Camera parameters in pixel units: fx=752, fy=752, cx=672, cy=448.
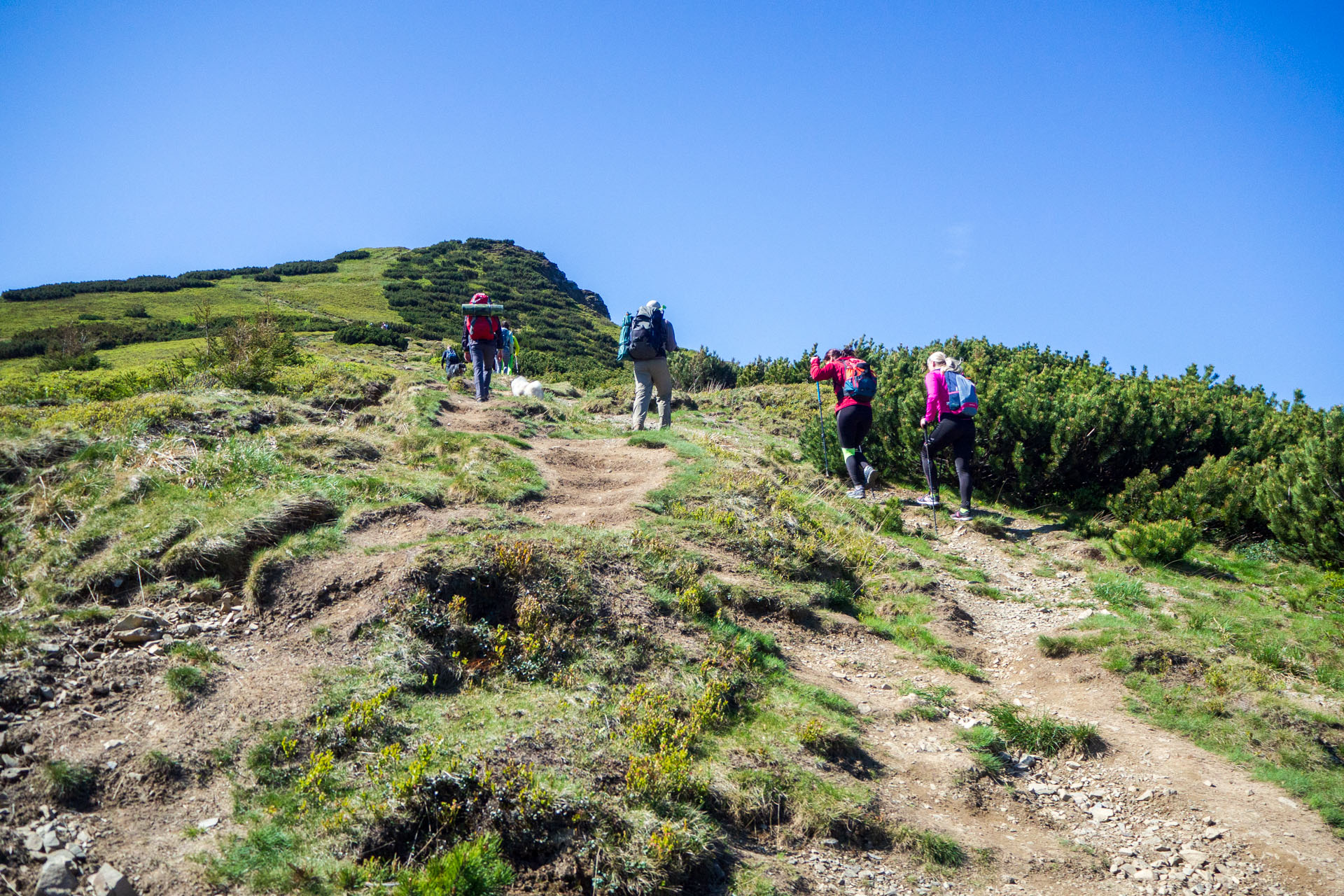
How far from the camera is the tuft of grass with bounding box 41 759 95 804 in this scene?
3.41m

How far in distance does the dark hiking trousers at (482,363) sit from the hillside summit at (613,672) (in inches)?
111

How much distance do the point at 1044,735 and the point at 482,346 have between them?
1126 cm

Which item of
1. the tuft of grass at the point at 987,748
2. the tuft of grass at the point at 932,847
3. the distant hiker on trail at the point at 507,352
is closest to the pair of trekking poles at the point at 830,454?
the tuft of grass at the point at 987,748

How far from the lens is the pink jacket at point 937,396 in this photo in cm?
1028

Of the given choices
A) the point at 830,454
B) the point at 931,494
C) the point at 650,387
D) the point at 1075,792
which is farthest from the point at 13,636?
the point at 830,454

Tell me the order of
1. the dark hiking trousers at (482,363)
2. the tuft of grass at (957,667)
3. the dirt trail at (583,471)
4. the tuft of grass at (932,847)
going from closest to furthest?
the tuft of grass at (932,847), the tuft of grass at (957,667), the dirt trail at (583,471), the dark hiking trousers at (482,363)

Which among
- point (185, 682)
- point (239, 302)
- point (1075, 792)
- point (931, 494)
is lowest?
point (1075, 792)

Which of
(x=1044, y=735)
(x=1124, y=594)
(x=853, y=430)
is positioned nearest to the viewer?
(x=1044, y=735)

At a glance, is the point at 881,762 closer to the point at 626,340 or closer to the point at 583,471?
the point at 583,471

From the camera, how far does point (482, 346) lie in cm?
1395

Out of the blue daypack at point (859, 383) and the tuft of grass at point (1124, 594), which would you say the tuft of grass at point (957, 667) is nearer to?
the tuft of grass at point (1124, 594)

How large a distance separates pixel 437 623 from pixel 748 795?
2347 millimetres

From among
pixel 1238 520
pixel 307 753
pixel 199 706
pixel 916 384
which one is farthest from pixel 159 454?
pixel 1238 520

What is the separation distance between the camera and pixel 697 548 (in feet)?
24.3
